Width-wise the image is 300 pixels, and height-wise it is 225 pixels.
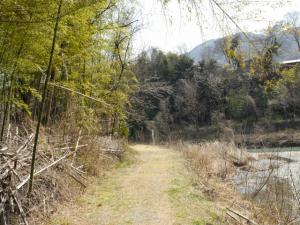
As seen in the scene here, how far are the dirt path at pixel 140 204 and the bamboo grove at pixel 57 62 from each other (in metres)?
1.34

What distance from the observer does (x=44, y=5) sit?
15.0 feet

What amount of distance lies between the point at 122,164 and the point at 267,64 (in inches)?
326

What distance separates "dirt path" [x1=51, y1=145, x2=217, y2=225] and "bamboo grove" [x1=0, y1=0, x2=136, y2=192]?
4.38 feet

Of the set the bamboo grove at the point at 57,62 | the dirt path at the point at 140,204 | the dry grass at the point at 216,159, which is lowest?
the dirt path at the point at 140,204

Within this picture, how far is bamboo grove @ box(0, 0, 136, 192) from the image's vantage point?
4777 millimetres

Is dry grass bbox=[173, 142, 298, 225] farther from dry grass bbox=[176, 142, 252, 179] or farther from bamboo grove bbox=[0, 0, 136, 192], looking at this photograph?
bamboo grove bbox=[0, 0, 136, 192]

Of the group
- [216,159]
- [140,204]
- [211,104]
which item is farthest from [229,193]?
[211,104]

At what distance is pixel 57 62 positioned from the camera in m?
7.55

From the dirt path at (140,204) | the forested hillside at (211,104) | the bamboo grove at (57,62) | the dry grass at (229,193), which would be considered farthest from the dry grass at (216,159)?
the forested hillside at (211,104)

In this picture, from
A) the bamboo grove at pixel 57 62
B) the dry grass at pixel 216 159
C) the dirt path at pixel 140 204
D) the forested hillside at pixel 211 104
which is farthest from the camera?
the forested hillside at pixel 211 104

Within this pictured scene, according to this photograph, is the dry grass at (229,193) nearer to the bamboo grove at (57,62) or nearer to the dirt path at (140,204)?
the dirt path at (140,204)

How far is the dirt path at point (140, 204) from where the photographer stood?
5.55 m

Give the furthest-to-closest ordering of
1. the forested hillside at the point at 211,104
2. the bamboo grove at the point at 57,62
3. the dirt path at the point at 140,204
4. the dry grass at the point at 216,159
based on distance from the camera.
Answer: the forested hillside at the point at 211,104, the dry grass at the point at 216,159, the dirt path at the point at 140,204, the bamboo grove at the point at 57,62

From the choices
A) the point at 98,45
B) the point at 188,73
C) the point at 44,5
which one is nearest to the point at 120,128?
the point at 98,45
